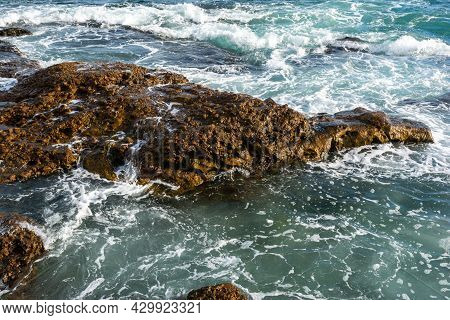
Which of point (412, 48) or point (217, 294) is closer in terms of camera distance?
point (217, 294)

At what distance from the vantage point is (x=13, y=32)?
17.6 meters

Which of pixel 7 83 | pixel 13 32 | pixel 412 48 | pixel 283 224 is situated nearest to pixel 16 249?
pixel 283 224

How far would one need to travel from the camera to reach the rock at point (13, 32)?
17.5m

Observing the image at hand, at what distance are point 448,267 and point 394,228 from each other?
41.5 inches

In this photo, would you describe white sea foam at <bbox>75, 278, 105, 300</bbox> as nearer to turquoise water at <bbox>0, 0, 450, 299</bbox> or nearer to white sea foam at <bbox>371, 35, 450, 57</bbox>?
turquoise water at <bbox>0, 0, 450, 299</bbox>

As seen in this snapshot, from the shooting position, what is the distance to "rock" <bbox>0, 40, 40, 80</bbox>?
11.5 m

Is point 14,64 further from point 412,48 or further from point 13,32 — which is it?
point 412,48

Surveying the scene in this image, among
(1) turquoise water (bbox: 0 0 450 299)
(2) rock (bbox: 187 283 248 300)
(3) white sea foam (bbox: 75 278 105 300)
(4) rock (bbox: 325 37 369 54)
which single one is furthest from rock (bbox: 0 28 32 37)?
(2) rock (bbox: 187 283 248 300)

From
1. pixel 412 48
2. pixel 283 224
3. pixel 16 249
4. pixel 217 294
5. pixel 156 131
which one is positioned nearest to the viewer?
pixel 217 294

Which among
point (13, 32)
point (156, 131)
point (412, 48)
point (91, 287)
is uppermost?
point (13, 32)

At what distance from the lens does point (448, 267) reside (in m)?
6.68

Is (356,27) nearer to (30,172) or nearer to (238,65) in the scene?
→ (238,65)

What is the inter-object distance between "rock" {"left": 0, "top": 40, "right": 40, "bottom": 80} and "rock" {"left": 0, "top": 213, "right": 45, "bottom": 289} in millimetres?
5650

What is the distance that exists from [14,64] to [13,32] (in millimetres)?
6147
